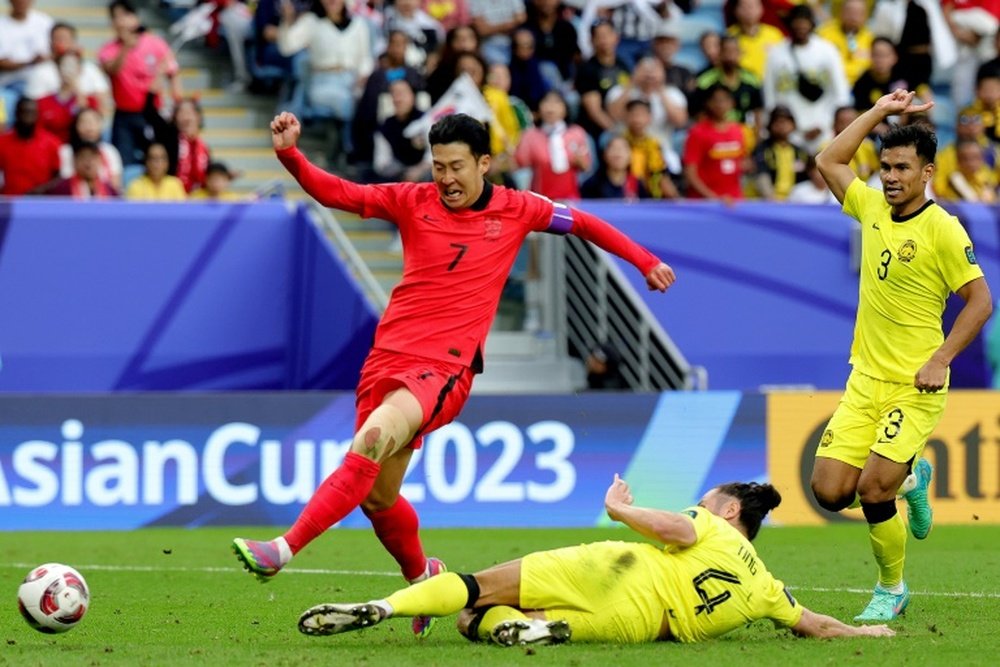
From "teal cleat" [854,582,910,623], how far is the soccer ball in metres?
3.85

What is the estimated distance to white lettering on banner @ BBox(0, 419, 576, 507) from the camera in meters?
15.5

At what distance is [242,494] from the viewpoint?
15.7m

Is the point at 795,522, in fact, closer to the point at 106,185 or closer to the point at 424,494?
the point at 424,494

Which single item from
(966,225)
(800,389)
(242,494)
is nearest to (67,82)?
(242,494)

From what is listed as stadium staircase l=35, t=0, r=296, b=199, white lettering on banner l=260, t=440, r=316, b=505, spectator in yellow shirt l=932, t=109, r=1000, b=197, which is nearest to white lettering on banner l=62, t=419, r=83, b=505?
white lettering on banner l=260, t=440, r=316, b=505

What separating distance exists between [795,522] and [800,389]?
1532 millimetres

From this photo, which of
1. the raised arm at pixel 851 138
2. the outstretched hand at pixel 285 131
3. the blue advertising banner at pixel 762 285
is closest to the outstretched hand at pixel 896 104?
the raised arm at pixel 851 138

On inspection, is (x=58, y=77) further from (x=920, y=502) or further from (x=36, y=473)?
(x=920, y=502)

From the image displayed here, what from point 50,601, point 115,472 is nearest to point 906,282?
point 50,601

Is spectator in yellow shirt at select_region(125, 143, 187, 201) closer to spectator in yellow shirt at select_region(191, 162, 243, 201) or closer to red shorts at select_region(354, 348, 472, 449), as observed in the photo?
spectator in yellow shirt at select_region(191, 162, 243, 201)

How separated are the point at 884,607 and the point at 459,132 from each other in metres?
3.22

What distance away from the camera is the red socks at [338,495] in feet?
27.7

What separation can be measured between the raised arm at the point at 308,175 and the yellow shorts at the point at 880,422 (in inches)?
105

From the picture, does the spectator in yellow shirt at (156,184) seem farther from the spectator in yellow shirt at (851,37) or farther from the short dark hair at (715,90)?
the spectator in yellow shirt at (851,37)
